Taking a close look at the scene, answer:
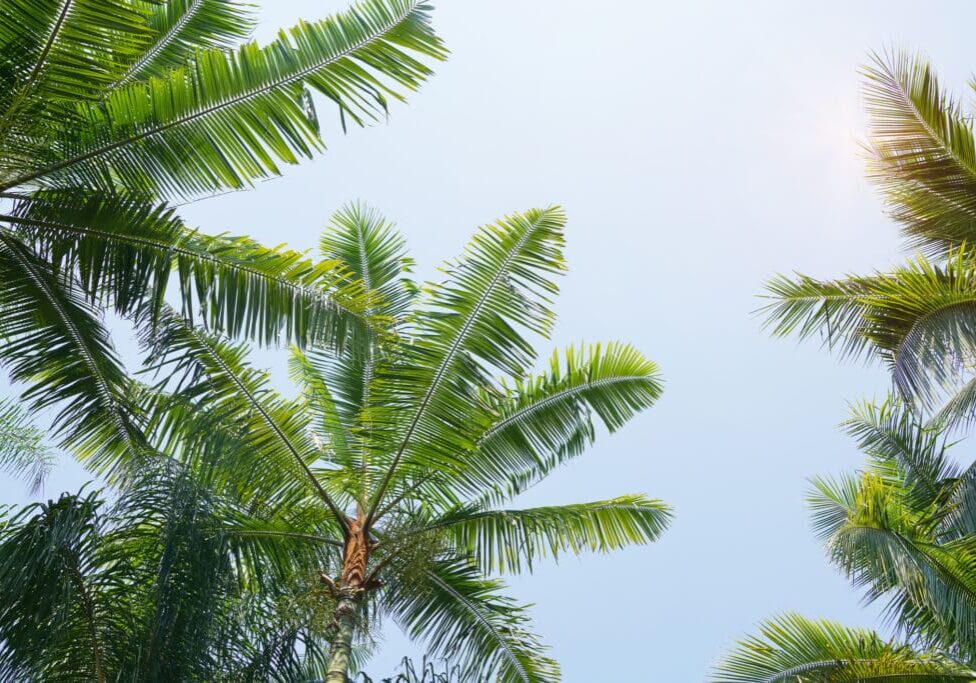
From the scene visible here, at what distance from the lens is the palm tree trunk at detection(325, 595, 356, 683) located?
31.0 feet

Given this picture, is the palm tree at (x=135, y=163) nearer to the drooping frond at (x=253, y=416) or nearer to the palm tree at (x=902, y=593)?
the drooping frond at (x=253, y=416)

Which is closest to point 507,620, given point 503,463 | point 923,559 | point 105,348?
point 503,463

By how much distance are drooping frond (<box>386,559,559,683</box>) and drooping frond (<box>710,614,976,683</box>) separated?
2107mm

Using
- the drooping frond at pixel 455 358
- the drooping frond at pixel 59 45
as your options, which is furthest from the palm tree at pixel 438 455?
the drooping frond at pixel 59 45

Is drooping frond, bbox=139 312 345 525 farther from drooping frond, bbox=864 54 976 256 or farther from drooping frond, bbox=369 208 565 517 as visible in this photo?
drooping frond, bbox=864 54 976 256

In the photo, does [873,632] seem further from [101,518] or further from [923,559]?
[101,518]

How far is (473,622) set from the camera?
11.1m

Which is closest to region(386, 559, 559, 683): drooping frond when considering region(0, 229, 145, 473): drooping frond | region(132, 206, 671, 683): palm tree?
region(132, 206, 671, 683): palm tree

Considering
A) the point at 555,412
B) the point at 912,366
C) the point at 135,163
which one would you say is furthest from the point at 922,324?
the point at 135,163

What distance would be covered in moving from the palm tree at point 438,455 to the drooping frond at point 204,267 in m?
1.94

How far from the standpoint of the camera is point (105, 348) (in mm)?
8797

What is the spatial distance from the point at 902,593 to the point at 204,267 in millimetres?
7759

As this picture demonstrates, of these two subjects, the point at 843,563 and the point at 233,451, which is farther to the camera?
the point at 843,563

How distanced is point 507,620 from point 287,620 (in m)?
2.27
